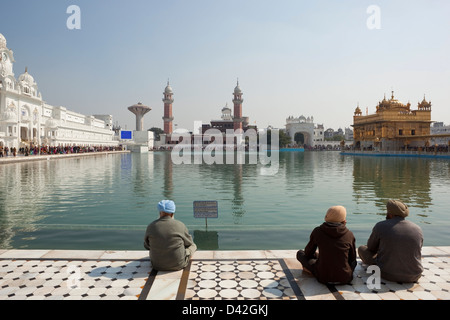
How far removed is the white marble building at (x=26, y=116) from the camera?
118ft

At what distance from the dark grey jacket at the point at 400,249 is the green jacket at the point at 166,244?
2.60m

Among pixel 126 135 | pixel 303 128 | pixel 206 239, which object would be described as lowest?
pixel 206 239

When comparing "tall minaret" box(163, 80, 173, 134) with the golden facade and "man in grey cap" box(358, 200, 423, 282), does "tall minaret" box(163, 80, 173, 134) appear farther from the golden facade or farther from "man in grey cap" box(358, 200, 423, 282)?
"man in grey cap" box(358, 200, 423, 282)

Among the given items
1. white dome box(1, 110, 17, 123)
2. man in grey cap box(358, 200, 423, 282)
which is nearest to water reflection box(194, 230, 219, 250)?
man in grey cap box(358, 200, 423, 282)

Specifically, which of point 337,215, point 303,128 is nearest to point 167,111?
point 303,128

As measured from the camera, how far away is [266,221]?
793 centimetres

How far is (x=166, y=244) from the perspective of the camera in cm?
414

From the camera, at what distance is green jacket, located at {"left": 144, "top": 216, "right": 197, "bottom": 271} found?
13.6ft

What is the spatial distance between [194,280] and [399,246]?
255 cm
